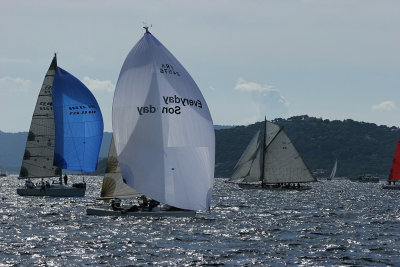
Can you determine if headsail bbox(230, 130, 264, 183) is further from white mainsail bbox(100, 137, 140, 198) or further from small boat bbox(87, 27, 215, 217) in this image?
small boat bbox(87, 27, 215, 217)

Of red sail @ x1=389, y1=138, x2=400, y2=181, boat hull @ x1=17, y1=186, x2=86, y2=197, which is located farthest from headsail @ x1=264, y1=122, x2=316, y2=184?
boat hull @ x1=17, y1=186, x2=86, y2=197

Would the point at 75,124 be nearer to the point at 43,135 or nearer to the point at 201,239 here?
the point at 43,135

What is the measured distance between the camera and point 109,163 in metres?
57.4

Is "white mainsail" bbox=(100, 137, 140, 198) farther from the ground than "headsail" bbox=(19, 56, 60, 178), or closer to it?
closer to it

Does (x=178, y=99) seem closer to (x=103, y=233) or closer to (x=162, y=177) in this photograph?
(x=162, y=177)

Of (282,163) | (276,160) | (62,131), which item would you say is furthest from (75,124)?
(282,163)

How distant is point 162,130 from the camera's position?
158 feet

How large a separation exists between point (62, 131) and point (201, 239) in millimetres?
44140

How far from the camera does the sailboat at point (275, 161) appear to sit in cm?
12031

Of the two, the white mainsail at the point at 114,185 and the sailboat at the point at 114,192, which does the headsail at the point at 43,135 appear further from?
the white mainsail at the point at 114,185

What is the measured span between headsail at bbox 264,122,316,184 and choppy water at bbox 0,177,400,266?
2182 inches

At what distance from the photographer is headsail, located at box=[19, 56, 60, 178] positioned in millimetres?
85938

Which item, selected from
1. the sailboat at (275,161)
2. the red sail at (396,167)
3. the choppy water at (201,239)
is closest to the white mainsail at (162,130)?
the choppy water at (201,239)

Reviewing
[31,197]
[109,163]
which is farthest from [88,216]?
[31,197]
